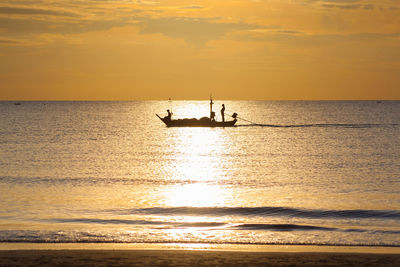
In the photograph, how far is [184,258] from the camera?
14.2 meters

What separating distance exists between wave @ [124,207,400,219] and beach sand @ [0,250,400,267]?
7.21m

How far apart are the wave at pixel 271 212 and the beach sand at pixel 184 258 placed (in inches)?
284

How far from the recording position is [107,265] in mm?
13414

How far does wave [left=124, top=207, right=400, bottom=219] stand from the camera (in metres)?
22.2

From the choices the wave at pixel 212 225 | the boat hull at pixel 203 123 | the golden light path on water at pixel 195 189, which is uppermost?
the boat hull at pixel 203 123

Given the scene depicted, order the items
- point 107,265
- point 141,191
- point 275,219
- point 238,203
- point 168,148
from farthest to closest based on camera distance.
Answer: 1. point 168,148
2. point 141,191
3. point 238,203
4. point 275,219
5. point 107,265

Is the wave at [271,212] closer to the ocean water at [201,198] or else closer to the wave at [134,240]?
the ocean water at [201,198]

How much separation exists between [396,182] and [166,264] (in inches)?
881

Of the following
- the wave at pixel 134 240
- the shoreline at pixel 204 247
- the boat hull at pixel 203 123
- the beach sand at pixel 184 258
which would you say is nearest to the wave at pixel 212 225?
the wave at pixel 134 240

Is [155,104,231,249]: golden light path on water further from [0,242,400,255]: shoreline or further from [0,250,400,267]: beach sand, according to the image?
[0,250,400,267]: beach sand

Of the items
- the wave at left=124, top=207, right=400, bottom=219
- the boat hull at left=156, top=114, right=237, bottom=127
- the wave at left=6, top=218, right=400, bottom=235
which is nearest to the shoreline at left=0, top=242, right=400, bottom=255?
the wave at left=6, top=218, right=400, bottom=235

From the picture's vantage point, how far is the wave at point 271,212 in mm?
22250

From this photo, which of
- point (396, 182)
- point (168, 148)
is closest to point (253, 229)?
point (396, 182)

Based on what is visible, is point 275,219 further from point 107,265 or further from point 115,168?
point 115,168
